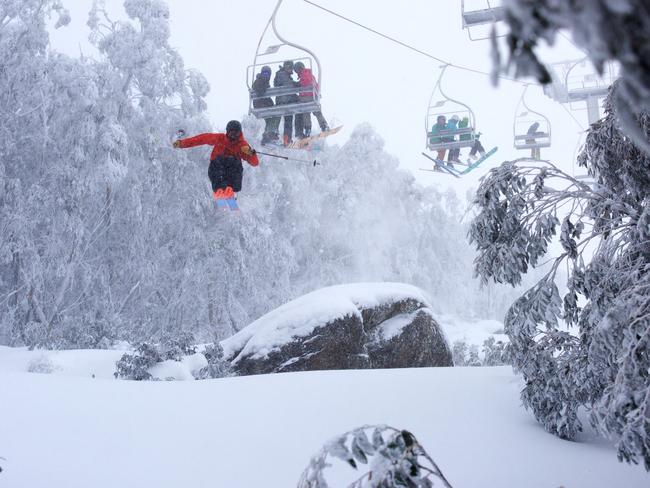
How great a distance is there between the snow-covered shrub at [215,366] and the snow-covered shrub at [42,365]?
2479 millimetres

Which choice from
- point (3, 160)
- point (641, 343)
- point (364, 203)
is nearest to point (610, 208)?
point (641, 343)

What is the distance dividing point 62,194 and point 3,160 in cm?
180

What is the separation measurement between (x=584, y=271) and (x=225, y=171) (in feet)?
17.6

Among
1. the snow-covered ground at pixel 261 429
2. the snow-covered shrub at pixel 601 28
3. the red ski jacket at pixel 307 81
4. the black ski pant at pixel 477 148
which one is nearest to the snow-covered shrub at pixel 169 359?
the snow-covered ground at pixel 261 429

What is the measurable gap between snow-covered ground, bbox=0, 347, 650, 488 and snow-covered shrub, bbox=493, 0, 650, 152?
4.53 metres

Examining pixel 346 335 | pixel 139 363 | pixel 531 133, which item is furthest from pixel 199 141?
pixel 531 133

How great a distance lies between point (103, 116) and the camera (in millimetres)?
17734

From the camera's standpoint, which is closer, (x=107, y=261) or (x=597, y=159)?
(x=597, y=159)

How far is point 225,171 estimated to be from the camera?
9.01 m

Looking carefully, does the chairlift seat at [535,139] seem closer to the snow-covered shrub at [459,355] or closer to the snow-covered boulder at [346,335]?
the snow-covered boulder at [346,335]

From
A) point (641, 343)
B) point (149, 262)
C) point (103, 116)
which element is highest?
point (103, 116)

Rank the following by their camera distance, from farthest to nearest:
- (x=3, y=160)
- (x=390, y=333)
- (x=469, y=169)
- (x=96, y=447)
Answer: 1. (x=3, y=160)
2. (x=469, y=169)
3. (x=390, y=333)
4. (x=96, y=447)

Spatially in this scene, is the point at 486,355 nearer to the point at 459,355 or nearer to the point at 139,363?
the point at 459,355

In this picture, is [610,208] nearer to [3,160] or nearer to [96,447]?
[96,447]
